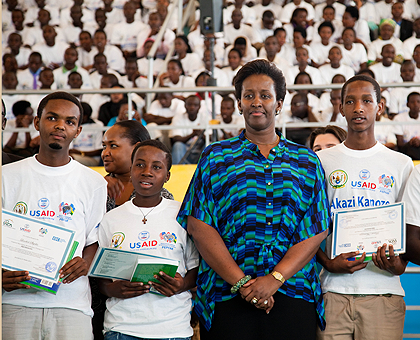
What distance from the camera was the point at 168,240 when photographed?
234 centimetres

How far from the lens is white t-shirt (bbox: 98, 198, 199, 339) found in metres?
2.23

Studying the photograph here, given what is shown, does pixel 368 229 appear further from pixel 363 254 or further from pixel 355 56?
pixel 355 56

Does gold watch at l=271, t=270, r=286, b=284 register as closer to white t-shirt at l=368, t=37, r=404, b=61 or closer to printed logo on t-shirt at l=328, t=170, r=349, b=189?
printed logo on t-shirt at l=328, t=170, r=349, b=189

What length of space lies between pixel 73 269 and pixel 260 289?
2.56 feet

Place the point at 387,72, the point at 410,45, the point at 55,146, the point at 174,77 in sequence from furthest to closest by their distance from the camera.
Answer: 1. the point at 410,45
2. the point at 387,72
3. the point at 174,77
4. the point at 55,146

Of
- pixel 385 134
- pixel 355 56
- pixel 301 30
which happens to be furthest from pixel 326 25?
pixel 385 134

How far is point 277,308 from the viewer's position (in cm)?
211

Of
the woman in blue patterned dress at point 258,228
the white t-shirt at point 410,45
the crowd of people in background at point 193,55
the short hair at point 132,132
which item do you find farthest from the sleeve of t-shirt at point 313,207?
the white t-shirt at point 410,45

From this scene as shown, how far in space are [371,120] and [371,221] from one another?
536mm

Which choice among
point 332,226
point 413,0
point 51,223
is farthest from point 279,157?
point 413,0

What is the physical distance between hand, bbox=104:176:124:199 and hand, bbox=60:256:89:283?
0.70 m

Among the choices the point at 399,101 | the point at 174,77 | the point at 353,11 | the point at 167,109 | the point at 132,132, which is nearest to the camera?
the point at 132,132

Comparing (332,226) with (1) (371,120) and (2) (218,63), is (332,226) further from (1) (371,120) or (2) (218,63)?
(2) (218,63)

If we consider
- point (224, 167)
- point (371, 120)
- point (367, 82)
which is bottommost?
point (224, 167)
